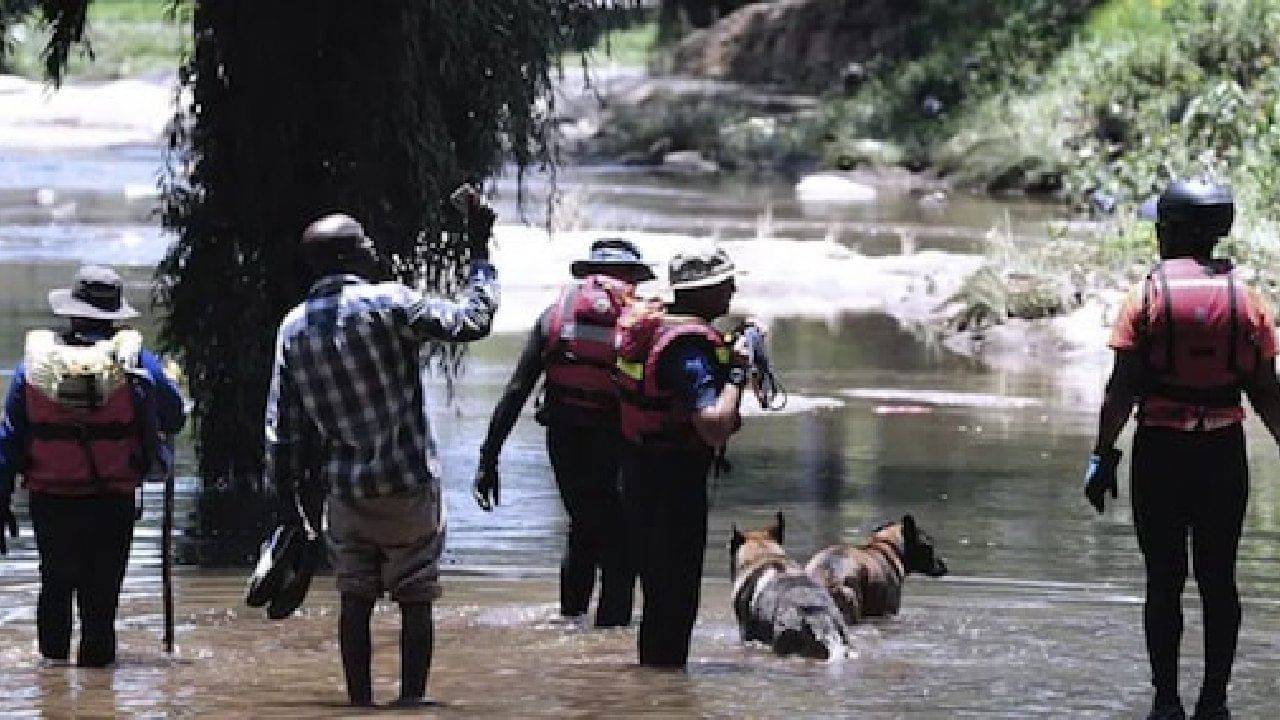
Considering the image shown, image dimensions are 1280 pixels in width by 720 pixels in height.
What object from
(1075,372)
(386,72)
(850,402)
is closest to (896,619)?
(386,72)

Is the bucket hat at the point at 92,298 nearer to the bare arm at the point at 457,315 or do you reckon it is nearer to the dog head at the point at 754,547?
the bare arm at the point at 457,315

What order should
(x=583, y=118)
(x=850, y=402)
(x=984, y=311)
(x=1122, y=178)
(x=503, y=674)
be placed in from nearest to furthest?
(x=503, y=674) → (x=850, y=402) → (x=984, y=311) → (x=1122, y=178) → (x=583, y=118)

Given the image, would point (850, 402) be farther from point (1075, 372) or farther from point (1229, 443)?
point (1229, 443)

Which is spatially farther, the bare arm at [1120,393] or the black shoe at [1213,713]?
the black shoe at [1213,713]

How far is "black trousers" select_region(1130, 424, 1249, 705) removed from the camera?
8914mm

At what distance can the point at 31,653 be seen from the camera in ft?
34.3

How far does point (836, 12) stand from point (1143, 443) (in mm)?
46622

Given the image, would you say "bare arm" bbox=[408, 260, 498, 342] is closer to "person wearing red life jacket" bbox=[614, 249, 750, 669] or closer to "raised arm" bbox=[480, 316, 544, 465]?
"person wearing red life jacket" bbox=[614, 249, 750, 669]

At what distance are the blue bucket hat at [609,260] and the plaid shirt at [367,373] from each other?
2.38 metres

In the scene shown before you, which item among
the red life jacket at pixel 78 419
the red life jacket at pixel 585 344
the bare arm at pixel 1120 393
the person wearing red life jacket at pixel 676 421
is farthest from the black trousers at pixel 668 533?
the red life jacket at pixel 78 419

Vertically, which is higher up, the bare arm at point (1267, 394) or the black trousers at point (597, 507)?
the bare arm at point (1267, 394)

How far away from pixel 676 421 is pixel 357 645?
1.40 meters

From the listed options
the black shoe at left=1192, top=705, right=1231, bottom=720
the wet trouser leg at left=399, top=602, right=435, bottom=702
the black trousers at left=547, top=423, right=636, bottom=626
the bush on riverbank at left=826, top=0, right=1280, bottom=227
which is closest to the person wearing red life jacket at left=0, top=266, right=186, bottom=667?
the wet trouser leg at left=399, top=602, right=435, bottom=702

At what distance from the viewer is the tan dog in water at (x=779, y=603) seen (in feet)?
34.3
